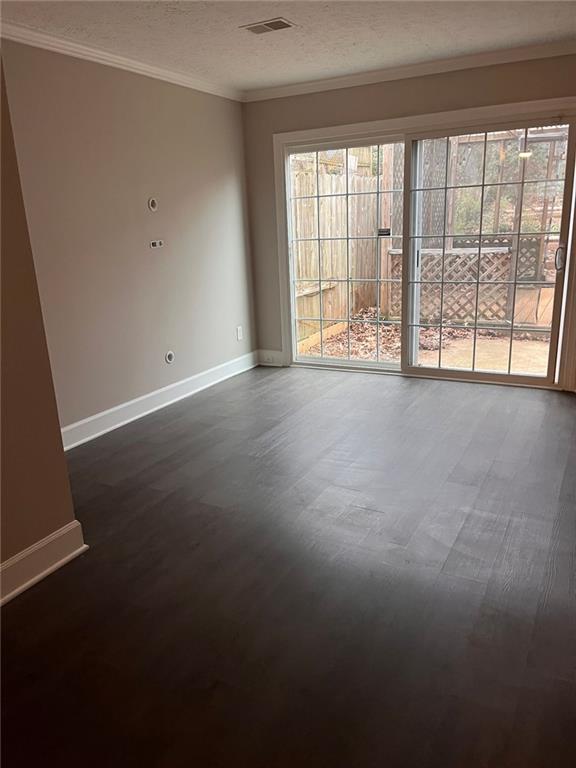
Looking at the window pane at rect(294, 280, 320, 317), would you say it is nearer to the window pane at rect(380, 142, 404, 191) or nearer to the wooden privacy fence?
the wooden privacy fence

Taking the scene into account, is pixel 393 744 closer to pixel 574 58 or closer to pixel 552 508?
pixel 552 508

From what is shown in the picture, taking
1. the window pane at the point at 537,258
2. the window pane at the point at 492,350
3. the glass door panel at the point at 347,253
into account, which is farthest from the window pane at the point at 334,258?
the window pane at the point at 537,258

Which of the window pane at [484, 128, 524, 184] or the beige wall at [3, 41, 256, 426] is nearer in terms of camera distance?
the beige wall at [3, 41, 256, 426]

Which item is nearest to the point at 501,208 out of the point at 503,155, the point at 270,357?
the point at 503,155

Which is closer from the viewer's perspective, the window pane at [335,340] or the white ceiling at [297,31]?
the white ceiling at [297,31]

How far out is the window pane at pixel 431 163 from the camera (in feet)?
15.4

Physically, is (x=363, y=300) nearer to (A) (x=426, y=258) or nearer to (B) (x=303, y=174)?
(A) (x=426, y=258)

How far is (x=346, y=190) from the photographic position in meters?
5.26

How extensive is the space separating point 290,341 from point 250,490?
2.86 m

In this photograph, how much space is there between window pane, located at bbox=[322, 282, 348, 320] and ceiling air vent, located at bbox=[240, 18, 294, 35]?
2.47m

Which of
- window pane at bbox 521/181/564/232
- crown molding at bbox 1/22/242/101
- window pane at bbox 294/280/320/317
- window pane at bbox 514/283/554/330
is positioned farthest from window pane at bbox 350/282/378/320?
crown molding at bbox 1/22/242/101

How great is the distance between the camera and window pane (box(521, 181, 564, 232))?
439 centimetres

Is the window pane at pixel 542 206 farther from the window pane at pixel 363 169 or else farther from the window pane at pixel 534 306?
the window pane at pixel 363 169

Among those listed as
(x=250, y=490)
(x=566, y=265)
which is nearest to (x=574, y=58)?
(x=566, y=265)
